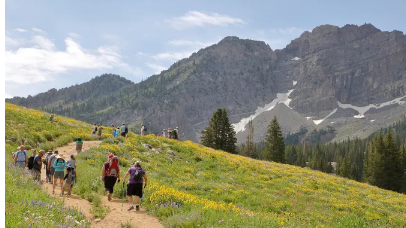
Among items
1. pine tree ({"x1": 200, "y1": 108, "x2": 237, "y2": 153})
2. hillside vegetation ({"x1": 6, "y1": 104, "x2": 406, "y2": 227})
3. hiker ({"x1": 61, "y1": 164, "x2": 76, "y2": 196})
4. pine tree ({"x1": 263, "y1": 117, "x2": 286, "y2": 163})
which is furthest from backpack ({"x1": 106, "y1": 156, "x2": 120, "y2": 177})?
pine tree ({"x1": 263, "y1": 117, "x2": 286, "y2": 163})

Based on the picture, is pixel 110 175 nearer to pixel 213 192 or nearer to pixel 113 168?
pixel 113 168

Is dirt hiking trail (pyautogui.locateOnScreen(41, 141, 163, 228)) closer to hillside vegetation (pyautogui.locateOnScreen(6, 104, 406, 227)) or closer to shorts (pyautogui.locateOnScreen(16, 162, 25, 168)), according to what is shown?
hillside vegetation (pyautogui.locateOnScreen(6, 104, 406, 227))

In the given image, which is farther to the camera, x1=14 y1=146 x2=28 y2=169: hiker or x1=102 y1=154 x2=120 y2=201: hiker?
x1=14 y1=146 x2=28 y2=169: hiker

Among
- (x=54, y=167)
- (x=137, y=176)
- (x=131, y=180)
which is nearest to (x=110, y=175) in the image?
(x=131, y=180)

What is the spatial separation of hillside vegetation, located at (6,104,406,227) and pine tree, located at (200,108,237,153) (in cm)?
3032

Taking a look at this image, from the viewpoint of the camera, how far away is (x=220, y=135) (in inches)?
2434

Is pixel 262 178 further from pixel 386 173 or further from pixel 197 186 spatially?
pixel 386 173

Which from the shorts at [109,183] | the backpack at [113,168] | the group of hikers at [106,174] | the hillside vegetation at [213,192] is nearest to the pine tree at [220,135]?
the hillside vegetation at [213,192]

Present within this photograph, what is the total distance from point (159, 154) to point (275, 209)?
44.8 feet

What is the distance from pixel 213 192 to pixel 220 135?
45.6 meters

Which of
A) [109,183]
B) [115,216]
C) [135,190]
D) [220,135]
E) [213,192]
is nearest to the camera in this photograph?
[115,216]

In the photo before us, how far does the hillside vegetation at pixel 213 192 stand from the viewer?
1018 centimetres

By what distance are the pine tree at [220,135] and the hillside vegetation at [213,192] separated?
1194 inches

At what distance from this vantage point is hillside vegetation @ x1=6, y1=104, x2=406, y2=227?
1018 cm
